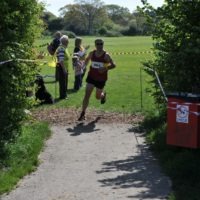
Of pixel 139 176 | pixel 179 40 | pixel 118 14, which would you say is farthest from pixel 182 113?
pixel 118 14

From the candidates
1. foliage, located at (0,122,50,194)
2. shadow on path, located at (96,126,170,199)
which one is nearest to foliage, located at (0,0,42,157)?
foliage, located at (0,122,50,194)

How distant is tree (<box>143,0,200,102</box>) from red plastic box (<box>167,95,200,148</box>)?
2.40ft

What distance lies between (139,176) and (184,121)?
49.9 inches

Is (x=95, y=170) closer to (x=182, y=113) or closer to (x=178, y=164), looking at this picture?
(x=178, y=164)

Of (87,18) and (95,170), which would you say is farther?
(87,18)

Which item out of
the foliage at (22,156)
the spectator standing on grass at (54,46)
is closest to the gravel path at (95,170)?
the foliage at (22,156)

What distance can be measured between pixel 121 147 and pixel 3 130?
2.40 m

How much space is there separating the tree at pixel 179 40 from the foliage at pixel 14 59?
2.26 meters

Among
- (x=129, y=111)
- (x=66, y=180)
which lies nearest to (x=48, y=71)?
(x=129, y=111)

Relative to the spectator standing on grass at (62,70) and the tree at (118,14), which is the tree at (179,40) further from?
the tree at (118,14)

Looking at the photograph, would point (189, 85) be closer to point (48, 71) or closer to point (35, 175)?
point (35, 175)

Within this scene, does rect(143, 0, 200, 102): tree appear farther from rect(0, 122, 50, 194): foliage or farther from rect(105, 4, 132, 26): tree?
rect(105, 4, 132, 26): tree

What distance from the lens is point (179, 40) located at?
1058cm

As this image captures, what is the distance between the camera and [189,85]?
10414mm
